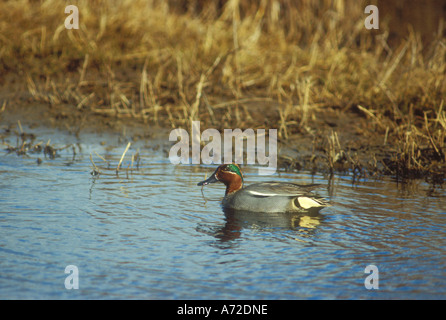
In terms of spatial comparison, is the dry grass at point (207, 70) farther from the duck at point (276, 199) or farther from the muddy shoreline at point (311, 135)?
the duck at point (276, 199)

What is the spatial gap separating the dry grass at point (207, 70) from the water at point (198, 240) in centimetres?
243

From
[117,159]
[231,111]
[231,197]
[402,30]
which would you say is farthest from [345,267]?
[402,30]

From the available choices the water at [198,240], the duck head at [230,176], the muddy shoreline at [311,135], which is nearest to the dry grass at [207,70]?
Answer: the muddy shoreline at [311,135]

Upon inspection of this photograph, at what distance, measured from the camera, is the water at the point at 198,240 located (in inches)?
187

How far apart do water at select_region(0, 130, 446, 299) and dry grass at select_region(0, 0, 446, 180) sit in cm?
243

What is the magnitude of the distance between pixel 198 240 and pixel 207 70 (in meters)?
6.37

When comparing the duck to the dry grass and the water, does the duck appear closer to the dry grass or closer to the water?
the water

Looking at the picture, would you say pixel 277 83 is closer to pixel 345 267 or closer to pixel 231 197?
pixel 231 197

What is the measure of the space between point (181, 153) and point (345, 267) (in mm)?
5091

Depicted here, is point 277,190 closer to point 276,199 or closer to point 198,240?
point 276,199

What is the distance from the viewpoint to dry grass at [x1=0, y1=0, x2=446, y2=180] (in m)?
10.9

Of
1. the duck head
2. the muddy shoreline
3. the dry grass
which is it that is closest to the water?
the duck head

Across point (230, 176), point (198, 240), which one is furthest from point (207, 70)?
point (198, 240)
